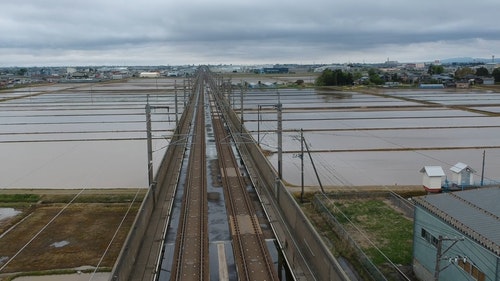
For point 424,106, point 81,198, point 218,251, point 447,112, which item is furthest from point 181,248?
point 424,106

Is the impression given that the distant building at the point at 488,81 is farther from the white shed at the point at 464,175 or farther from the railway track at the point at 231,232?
the white shed at the point at 464,175

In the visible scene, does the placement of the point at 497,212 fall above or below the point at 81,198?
above

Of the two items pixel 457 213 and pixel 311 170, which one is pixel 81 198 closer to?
pixel 311 170

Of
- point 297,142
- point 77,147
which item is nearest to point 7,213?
point 77,147

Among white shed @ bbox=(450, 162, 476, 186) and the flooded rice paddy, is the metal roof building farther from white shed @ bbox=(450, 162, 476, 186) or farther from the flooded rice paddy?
the flooded rice paddy

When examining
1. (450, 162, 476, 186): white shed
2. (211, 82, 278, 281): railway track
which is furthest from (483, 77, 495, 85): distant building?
(450, 162, 476, 186): white shed

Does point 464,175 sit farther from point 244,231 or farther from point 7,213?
point 7,213
